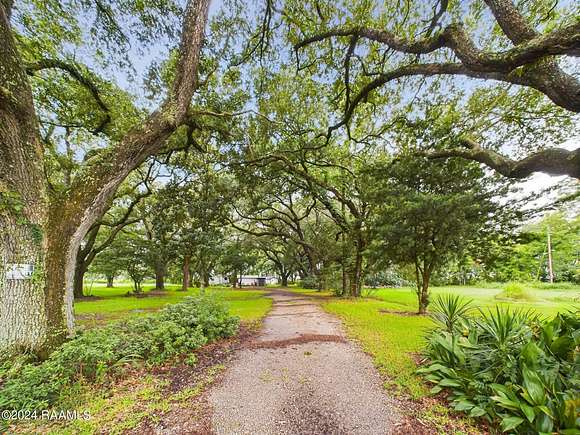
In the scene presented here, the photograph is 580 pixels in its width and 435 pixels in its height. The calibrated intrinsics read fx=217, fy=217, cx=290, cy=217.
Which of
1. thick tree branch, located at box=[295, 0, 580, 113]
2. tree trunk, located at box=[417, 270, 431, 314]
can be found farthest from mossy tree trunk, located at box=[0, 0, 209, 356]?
tree trunk, located at box=[417, 270, 431, 314]

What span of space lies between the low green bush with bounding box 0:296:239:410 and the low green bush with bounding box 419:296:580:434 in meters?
3.98

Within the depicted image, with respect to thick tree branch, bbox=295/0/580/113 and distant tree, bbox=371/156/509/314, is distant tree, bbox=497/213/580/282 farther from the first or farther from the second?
thick tree branch, bbox=295/0/580/113

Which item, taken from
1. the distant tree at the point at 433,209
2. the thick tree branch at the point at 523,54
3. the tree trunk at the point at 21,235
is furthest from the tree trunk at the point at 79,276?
the thick tree branch at the point at 523,54

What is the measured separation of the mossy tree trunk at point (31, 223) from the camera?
3.14 m

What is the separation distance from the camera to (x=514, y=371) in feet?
7.73

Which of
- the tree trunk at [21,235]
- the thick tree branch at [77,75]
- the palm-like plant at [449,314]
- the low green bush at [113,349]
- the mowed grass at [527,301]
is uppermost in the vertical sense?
the thick tree branch at [77,75]

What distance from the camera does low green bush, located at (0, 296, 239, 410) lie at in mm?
2492

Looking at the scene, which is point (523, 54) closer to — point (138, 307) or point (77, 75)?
point (77, 75)

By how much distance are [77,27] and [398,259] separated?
12.1m

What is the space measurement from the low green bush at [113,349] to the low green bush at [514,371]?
157 inches

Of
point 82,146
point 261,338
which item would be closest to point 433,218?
point 261,338

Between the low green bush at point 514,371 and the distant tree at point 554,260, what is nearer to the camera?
the low green bush at point 514,371

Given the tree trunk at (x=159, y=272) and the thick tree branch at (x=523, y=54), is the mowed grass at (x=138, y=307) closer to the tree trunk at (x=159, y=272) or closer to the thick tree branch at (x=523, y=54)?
the tree trunk at (x=159, y=272)

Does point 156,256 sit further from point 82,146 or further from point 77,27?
point 77,27
